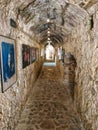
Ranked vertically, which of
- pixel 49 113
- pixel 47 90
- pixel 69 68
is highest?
pixel 69 68

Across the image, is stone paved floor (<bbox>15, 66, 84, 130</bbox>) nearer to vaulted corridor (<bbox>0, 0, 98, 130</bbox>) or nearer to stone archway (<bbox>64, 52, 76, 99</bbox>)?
vaulted corridor (<bbox>0, 0, 98, 130</bbox>)

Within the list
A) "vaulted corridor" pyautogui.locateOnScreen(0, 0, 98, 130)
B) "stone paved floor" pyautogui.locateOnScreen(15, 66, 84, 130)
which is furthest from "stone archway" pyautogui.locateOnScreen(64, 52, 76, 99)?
"stone paved floor" pyautogui.locateOnScreen(15, 66, 84, 130)

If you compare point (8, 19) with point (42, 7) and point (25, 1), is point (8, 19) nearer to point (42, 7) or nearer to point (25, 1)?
point (25, 1)

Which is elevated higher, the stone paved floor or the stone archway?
the stone archway

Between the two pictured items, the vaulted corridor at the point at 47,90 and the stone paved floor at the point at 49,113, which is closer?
the vaulted corridor at the point at 47,90

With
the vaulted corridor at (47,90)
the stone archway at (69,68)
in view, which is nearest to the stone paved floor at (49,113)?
the vaulted corridor at (47,90)

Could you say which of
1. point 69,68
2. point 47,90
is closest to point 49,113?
point 47,90

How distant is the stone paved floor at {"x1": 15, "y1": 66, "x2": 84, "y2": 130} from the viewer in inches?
162

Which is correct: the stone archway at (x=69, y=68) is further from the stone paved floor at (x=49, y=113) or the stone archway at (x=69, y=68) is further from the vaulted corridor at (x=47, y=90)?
the stone paved floor at (x=49, y=113)

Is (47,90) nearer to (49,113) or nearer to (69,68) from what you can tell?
(69,68)

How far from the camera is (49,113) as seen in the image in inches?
→ 191

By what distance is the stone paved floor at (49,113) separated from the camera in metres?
4.11

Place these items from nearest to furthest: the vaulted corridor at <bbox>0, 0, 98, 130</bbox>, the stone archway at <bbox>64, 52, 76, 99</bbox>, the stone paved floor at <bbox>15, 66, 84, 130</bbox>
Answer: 1. the vaulted corridor at <bbox>0, 0, 98, 130</bbox>
2. the stone paved floor at <bbox>15, 66, 84, 130</bbox>
3. the stone archway at <bbox>64, 52, 76, 99</bbox>

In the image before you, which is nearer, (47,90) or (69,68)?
(47,90)
